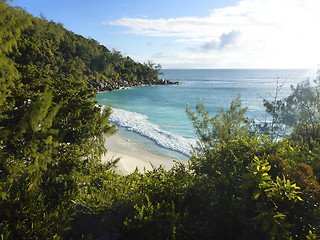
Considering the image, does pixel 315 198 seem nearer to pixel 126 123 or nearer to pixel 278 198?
pixel 278 198

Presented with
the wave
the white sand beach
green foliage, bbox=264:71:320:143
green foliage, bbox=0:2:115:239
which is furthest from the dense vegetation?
the wave

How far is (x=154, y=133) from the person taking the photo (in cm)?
2342

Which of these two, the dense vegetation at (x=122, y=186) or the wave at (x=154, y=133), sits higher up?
the dense vegetation at (x=122, y=186)

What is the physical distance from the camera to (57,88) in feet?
29.2

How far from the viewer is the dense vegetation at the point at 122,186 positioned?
144 inches

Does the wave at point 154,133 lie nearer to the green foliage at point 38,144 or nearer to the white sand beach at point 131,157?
the white sand beach at point 131,157

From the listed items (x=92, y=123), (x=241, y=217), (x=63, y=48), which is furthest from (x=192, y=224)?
(x=63, y=48)

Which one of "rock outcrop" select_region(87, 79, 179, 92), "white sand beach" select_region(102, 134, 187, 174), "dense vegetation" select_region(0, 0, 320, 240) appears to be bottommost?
"white sand beach" select_region(102, 134, 187, 174)

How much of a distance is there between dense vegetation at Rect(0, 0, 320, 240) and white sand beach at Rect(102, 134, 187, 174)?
19.2ft

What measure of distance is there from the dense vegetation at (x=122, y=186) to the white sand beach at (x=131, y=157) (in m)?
5.86

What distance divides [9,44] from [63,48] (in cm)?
6359

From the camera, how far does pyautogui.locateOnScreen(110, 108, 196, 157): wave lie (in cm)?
1981

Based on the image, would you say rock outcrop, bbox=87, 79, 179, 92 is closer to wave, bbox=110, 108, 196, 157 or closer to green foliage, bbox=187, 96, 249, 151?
wave, bbox=110, 108, 196, 157

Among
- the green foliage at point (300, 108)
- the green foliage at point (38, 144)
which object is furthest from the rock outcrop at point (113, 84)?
the green foliage at point (38, 144)
